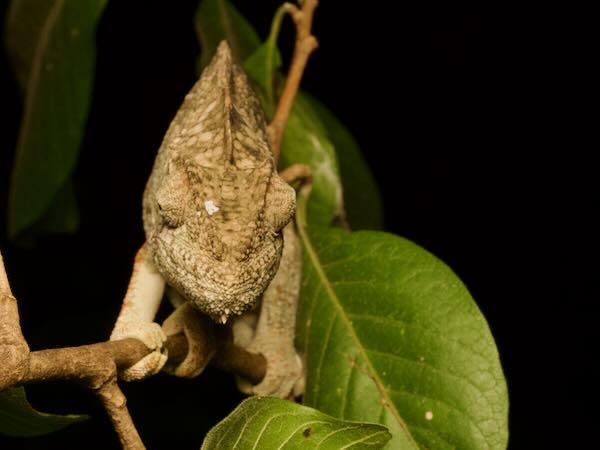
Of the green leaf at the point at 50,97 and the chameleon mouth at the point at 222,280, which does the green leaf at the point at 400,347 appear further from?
the green leaf at the point at 50,97

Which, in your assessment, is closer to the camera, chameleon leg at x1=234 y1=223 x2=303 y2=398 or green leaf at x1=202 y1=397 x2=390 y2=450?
green leaf at x1=202 y1=397 x2=390 y2=450

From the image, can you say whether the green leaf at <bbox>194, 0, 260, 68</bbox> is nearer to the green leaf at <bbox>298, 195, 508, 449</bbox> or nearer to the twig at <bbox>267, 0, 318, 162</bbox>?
the twig at <bbox>267, 0, 318, 162</bbox>

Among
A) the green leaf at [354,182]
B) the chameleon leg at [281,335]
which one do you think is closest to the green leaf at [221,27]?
the green leaf at [354,182]

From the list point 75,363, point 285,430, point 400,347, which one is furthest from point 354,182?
point 75,363

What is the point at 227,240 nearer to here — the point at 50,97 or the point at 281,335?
the point at 281,335

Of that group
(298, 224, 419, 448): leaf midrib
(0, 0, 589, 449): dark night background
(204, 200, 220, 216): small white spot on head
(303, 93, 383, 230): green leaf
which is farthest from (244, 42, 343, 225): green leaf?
(0, 0, 589, 449): dark night background

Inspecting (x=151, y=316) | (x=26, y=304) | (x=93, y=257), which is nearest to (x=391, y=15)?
(x=93, y=257)

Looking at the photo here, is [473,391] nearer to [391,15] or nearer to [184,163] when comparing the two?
[184,163]
